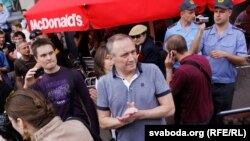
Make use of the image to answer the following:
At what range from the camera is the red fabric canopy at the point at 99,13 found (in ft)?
19.2

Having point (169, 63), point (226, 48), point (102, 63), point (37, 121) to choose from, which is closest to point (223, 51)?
point (226, 48)

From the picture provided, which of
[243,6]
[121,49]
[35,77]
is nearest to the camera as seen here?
[121,49]

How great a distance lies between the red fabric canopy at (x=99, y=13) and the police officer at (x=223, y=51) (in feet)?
5.47

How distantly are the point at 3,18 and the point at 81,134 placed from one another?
1130 cm

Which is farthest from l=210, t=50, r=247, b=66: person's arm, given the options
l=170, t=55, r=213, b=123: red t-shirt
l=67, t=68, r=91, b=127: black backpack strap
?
l=67, t=68, r=91, b=127: black backpack strap

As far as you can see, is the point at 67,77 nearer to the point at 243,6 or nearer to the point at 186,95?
the point at 186,95

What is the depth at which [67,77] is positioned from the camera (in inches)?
154

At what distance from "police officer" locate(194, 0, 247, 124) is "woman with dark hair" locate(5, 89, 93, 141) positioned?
2.44 metres

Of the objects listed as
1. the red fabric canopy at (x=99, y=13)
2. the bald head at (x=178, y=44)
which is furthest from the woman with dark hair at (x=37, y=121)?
the red fabric canopy at (x=99, y=13)

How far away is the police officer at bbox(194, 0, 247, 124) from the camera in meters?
4.43

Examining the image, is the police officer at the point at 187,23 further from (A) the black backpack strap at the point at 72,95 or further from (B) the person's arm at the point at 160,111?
(B) the person's arm at the point at 160,111

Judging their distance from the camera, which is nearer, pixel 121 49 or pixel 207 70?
pixel 121 49

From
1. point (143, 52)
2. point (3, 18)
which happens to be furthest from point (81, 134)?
point (3, 18)

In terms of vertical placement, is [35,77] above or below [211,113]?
above
